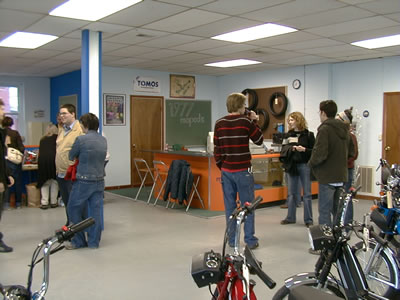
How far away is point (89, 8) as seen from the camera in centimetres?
459

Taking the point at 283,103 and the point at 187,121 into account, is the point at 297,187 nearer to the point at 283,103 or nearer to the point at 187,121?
the point at 283,103

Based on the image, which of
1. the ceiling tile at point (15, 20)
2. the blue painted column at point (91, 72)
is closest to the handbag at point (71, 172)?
the blue painted column at point (91, 72)

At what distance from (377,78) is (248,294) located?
23.7 ft

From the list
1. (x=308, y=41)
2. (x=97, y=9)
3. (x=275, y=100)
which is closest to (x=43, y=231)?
(x=97, y=9)

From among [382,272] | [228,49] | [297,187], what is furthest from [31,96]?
[382,272]

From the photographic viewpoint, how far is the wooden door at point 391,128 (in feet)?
24.9

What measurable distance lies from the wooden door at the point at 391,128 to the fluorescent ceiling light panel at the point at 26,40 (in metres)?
5.86

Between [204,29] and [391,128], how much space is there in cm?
428

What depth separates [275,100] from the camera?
9367 mm

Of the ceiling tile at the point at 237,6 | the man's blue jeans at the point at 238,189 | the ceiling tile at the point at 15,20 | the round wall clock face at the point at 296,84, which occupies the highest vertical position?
the ceiling tile at the point at 15,20

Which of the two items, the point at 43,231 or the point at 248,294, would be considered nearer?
the point at 248,294

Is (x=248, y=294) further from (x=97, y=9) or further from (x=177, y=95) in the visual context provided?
(x=177, y=95)

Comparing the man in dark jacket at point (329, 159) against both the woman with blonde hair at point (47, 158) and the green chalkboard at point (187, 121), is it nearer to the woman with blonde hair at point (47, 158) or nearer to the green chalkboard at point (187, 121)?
the woman with blonde hair at point (47, 158)

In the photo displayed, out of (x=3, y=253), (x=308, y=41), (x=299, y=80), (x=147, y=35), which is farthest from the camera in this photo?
(x=299, y=80)
